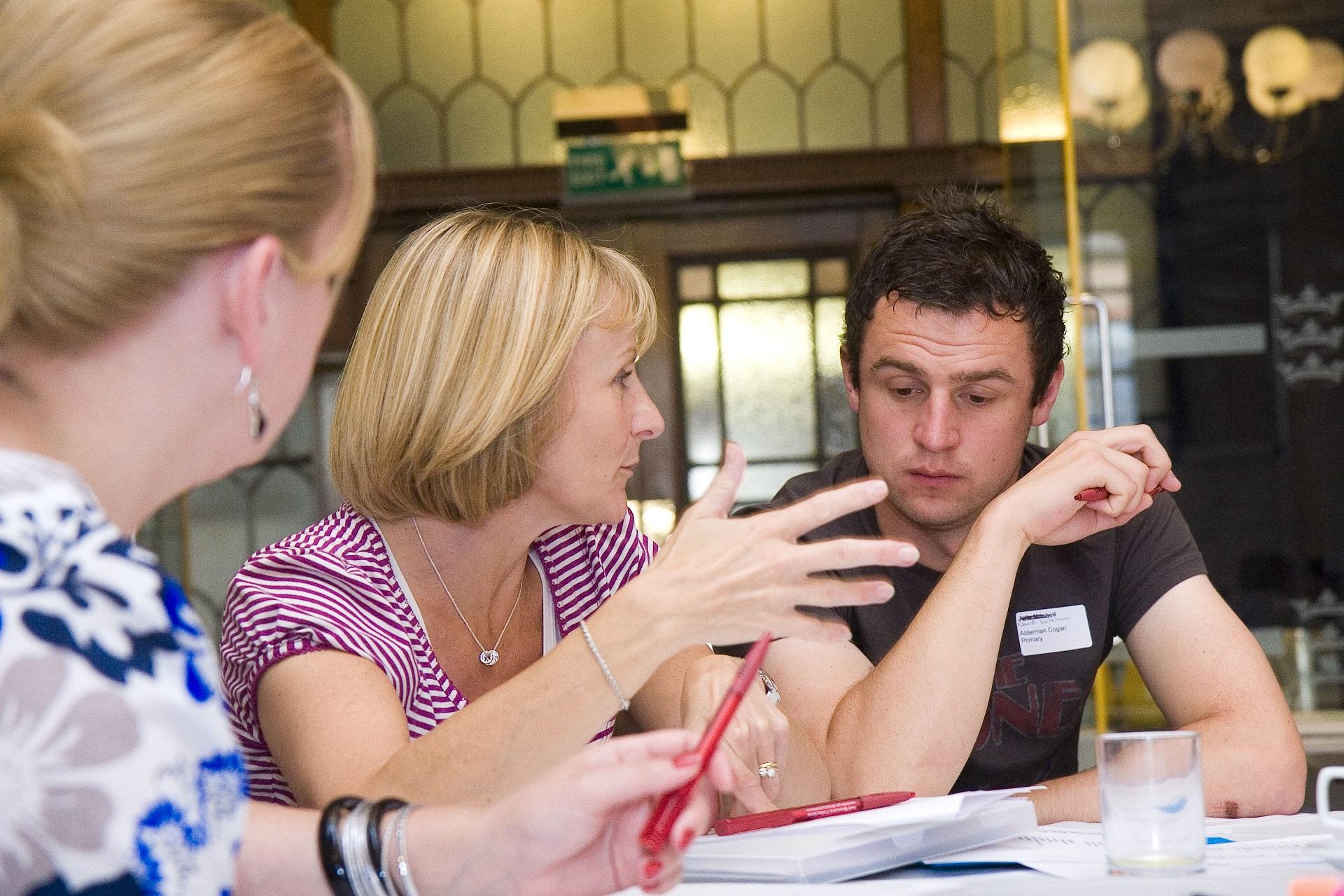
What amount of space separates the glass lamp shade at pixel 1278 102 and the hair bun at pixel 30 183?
11.1 feet

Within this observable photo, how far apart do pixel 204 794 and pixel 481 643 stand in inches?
36.4

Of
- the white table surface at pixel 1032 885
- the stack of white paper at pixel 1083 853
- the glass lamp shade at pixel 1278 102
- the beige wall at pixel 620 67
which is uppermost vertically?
the beige wall at pixel 620 67

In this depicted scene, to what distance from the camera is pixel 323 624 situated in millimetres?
1404

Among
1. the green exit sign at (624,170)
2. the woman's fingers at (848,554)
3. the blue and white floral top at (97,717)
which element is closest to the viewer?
the blue and white floral top at (97,717)

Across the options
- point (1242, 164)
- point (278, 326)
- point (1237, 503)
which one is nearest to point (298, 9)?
point (1242, 164)

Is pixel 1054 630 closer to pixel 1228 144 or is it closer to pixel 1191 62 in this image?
pixel 1228 144

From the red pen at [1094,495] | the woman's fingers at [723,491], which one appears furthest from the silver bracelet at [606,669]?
the red pen at [1094,495]

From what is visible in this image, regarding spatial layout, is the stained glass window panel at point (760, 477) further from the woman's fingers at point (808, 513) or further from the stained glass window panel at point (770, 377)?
the woman's fingers at point (808, 513)

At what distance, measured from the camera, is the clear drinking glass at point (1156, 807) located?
1088 mm

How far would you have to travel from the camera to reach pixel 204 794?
786mm

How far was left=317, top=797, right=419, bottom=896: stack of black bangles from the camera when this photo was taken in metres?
0.98

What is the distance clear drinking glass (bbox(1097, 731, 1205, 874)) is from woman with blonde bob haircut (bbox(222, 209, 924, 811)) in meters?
0.26

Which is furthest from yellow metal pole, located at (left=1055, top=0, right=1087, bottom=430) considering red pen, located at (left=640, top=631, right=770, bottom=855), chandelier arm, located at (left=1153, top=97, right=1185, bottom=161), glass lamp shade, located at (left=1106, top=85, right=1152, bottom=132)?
red pen, located at (left=640, top=631, right=770, bottom=855)

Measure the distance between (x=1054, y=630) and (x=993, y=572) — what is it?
1.00 ft
